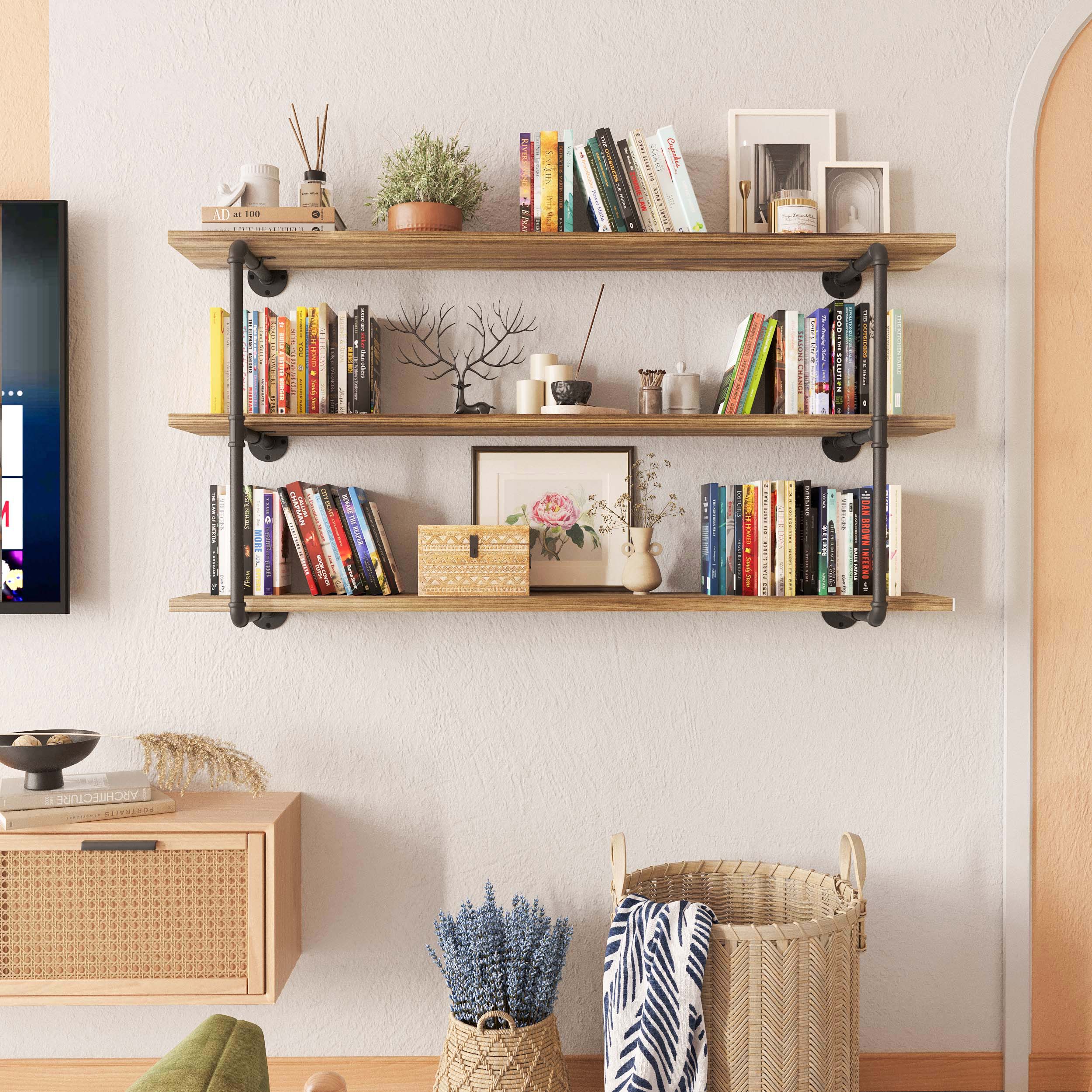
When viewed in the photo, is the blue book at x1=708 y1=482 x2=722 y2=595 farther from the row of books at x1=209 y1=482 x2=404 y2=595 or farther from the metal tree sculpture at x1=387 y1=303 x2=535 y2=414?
the row of books at x1=209 y1=482 x2=404 y2=595

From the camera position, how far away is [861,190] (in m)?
1.93

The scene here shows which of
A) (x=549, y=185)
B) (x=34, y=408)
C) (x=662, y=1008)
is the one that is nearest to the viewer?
(x=662, y=1008)

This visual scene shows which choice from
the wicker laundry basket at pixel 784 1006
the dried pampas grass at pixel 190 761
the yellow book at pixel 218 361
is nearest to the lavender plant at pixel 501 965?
the wicker laundry basket at pixel 784 1006

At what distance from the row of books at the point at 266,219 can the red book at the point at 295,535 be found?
1.73ft

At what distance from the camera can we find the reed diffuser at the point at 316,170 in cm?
179

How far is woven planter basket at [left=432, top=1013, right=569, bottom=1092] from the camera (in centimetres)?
166

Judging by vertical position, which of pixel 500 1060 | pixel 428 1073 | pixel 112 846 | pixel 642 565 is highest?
pixel 642 565

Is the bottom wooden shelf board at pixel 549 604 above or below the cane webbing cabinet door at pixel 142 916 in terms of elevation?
above

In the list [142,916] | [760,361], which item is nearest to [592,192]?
[760,361]

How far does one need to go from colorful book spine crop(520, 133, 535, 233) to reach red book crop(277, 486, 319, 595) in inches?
29.0

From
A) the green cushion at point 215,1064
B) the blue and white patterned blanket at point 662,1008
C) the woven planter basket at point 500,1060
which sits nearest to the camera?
the green cushion at point 215,1064

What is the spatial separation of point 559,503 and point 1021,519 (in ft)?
3.40

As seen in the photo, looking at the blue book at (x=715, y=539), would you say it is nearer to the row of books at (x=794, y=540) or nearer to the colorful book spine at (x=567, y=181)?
the row of books at (x=794, y=540)

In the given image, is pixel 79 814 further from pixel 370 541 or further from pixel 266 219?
pixel 266 219
